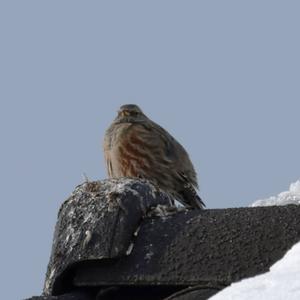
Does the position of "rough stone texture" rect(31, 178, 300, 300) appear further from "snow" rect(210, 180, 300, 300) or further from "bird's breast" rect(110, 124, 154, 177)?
"bird's breast" rect(110, 124, 154, 177)

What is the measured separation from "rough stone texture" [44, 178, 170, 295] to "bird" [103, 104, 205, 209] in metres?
5.68

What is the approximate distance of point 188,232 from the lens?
3727mm

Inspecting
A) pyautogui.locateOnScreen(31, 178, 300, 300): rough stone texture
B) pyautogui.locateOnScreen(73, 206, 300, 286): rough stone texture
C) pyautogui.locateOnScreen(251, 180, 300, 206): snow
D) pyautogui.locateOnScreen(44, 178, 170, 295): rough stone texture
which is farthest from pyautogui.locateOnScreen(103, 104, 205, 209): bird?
pyautogui.locateOnScreen(73, 206, 300, 286): rough stone texture

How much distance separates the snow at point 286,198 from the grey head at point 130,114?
611cm

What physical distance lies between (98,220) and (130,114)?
6950mm

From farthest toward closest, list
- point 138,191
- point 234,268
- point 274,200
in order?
point 274,200 → point 138,191 → point 234,268

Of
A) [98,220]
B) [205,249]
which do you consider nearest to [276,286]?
[205,249]

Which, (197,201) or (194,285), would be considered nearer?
(194,285)

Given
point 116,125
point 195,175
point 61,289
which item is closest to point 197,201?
point 195,175

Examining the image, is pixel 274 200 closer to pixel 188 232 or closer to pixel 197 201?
pixel 188 232

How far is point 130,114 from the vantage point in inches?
428

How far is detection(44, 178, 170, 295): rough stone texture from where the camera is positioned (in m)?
3.83

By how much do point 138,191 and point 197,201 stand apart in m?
6.04

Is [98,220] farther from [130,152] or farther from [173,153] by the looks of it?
[173,153]
